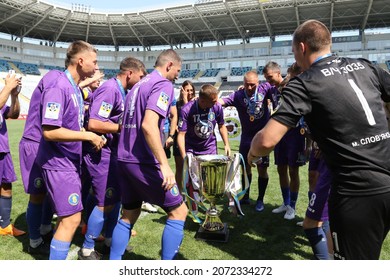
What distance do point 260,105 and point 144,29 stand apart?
130 ft

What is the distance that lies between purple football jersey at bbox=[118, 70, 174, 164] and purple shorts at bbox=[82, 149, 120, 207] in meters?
0.64

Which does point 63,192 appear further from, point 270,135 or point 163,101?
point 270,135

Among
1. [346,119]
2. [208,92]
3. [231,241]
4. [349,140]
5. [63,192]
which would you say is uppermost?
[208,92]

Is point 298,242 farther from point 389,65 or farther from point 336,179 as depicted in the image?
point 389,65

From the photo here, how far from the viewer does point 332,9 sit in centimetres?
3053

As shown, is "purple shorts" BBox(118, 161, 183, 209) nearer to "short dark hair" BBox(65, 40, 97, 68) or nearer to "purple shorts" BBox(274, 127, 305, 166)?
"short dark hair" BBox(65, 40, 97, 68)

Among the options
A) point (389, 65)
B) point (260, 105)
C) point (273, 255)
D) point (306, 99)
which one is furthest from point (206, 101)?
point (389, 65)

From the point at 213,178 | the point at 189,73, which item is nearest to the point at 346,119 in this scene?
the point at 213,178

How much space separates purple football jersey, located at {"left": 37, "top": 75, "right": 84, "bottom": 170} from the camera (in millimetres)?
2254

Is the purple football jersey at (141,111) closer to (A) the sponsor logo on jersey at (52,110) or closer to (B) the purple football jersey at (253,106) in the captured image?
(A) the sponsor logo on jersey at (52,110)

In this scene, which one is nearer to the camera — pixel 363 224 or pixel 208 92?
pixel 363 224

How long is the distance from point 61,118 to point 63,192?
573mm

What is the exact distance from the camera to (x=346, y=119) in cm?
160

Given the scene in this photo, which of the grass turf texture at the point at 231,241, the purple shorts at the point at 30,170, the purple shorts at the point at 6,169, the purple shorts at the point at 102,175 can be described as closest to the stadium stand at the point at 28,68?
the grass turf texture at the point at 231,241
